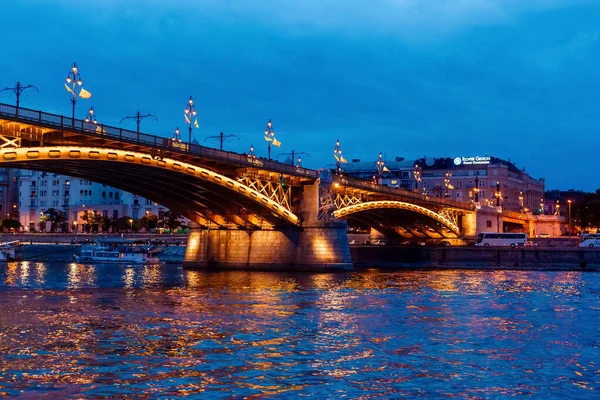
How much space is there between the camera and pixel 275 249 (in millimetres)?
71750

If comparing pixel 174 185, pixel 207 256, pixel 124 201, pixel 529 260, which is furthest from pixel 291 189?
pixel 124 201

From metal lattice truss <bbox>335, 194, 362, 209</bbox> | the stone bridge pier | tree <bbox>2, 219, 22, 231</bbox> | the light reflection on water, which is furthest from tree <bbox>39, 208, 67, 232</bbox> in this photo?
the light reflection on water

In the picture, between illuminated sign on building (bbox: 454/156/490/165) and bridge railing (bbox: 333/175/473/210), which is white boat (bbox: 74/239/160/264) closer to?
bridge railing (bbox: 333/175/473/210)

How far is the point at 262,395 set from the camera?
17562 mm

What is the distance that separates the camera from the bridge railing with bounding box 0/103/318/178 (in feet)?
142

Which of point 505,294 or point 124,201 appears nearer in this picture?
point 505,294

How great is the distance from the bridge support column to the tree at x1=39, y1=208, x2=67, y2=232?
78.4m

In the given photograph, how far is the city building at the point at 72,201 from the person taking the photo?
150750 millimetres

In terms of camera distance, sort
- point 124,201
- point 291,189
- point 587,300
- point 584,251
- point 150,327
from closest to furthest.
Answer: point 150,327
point 587,300
point 291,189
point 584,251
point 124,201

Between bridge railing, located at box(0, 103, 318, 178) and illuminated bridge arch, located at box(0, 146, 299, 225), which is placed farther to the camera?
illuminated bridge arch, located at box(0, 146, 299, 225)

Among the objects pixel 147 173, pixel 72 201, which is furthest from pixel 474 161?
pixel 147 173

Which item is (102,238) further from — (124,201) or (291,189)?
(291,189)

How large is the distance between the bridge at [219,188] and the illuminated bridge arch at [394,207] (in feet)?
0.52

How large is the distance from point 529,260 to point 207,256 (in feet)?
112
